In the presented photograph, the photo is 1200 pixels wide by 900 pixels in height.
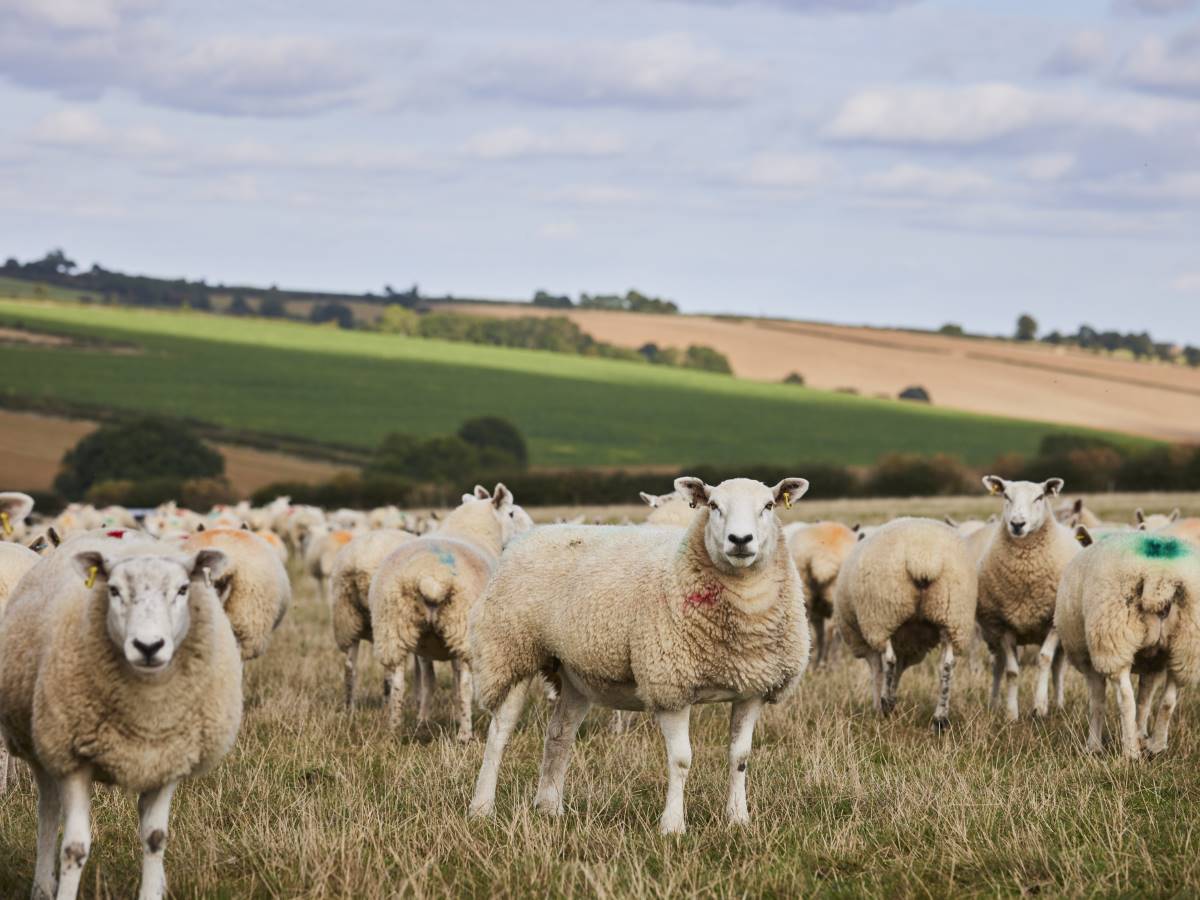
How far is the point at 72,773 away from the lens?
660cm

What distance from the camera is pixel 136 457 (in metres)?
70.4

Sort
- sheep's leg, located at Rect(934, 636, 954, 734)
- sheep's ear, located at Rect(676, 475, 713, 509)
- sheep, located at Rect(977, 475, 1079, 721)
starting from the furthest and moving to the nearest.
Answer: sheep, located at Rect(977, 475, 1079, 721), sheep's leg, located at Rect(934, 636, 954, 734), sheep's ear, located at Rect(676, 475, 713, 509)

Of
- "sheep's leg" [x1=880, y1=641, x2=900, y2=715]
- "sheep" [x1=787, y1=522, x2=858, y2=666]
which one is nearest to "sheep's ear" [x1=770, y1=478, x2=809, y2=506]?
"sheep's leg" [x1=880, y1=641, x2=900, y2=715]

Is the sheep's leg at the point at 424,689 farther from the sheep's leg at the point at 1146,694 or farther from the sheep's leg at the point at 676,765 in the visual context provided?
the sheep's leg at the point at 1146,694

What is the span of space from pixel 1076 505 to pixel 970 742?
28.9ft

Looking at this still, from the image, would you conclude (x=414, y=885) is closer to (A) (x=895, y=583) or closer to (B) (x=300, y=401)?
(A) (x=895, y=583)

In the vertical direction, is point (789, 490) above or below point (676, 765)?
above

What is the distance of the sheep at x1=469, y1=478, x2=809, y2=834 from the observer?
26.3 feet

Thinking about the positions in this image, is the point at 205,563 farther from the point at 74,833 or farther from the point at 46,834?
the point at 46,834

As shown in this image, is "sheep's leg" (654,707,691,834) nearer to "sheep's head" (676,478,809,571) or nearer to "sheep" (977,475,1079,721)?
"sheep's head" (676,478,809,571)

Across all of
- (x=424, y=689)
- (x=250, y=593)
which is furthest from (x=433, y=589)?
(x=250, y=593)

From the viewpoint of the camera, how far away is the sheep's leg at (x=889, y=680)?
486 inches

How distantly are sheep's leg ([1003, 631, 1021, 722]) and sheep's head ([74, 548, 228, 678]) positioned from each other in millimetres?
7759

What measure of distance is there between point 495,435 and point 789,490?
72.0 metres
